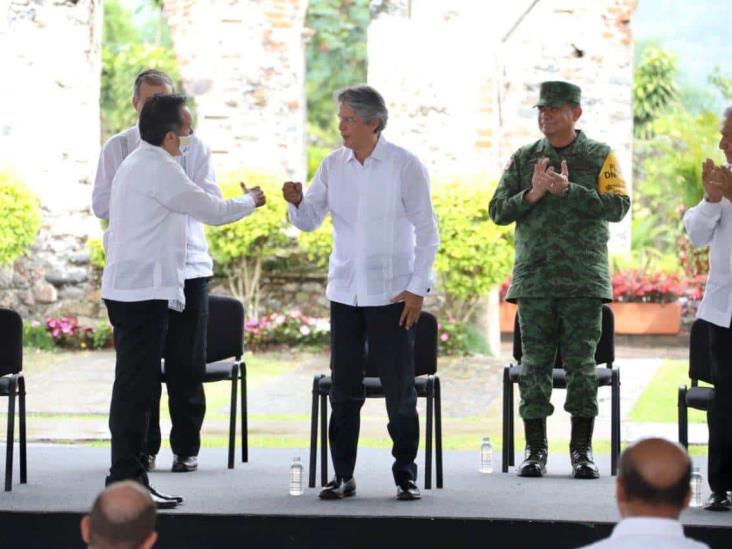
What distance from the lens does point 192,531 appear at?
528cm

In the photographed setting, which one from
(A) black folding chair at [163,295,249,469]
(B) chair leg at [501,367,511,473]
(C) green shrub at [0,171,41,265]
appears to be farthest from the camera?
(C) green shrub at [0,171,41,265]

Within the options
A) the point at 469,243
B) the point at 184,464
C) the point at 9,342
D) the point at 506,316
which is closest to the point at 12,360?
the point at 9,342

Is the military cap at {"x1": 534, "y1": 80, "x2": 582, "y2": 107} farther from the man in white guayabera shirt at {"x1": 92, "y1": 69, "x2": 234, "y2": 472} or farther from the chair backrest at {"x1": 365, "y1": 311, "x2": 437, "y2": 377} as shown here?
the man in white guayabera shirt at {"x1": 92, "y1": 69, "x2": 234, "y2": 472}

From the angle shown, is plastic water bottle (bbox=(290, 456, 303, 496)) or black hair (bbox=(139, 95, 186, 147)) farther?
plastic water bottle (bbox=(290, 456, 303, 496))

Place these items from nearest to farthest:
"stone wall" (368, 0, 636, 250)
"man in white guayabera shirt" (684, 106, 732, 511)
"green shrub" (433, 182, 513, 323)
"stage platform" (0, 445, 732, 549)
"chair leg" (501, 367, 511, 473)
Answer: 1. "stage platform" (0, 445, 732, 549)
2. "man in white guayabera shirt" (684, 106, 732, 511)
3. "chair leg" (501, 367, 511, 473)
4. "green shrub" (433, 182, 513, 323)
5. "stone wall" (368, 0, 636, 250)

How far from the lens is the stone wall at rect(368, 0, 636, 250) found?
12828mm

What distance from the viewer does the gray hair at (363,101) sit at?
5699 millimetres

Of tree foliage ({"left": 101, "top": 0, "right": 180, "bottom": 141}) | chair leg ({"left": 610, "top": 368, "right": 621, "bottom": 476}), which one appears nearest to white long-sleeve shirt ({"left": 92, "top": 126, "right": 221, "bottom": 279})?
chair leg ({"left": 610, "top": 368, "right": 621, "bottom": 476})

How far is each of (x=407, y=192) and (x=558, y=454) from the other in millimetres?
2052

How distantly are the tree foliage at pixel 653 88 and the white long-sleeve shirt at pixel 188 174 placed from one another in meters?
25.7

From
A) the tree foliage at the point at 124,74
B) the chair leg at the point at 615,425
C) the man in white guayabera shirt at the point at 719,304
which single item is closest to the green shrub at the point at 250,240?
the chair leg at the point at 615,425

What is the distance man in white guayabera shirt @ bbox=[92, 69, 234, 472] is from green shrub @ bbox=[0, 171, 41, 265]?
6.27m

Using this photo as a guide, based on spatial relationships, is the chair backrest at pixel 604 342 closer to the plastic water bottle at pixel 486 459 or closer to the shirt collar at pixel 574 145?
the plastic water bottle at pixel 486 459

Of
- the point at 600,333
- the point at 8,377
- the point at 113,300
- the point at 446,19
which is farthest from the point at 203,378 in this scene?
the point at 446,19
